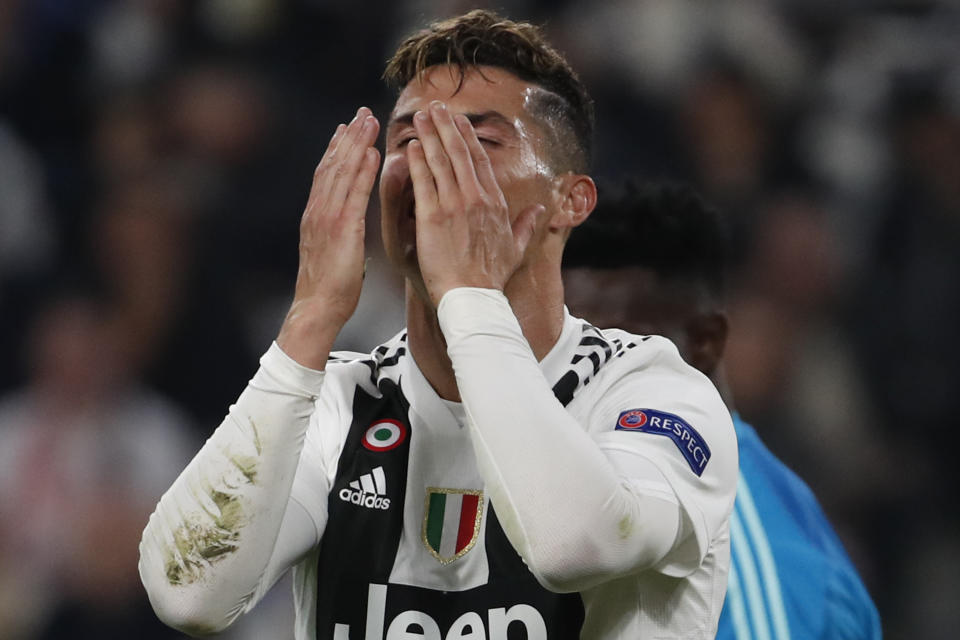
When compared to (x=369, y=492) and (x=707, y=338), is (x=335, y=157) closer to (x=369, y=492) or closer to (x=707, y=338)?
(x=369, y=492)

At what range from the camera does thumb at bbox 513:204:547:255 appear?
2.13m

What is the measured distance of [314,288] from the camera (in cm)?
200

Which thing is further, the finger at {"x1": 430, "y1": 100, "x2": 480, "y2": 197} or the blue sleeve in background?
the blue sleeve in background

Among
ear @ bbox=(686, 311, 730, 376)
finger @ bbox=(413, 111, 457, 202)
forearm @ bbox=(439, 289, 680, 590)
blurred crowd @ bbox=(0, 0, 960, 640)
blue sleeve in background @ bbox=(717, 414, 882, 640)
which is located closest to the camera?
forearm @ bbox=(439, 289, 680, 590)

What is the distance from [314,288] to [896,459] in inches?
143

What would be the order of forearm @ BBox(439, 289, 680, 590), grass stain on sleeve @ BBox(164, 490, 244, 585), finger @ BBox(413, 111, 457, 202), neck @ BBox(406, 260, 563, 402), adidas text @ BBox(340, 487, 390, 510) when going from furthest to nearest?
neck @ BBox(406, 260, 563, 402)
adidas text @ BBox(340, 487, 390, 510)
finger @ BBox(413, 111, 457, 202)
grass stain on sleeve @ BBox(164, 490, 244, 585)
forearm @ BBox(439, 289, 680, 590)

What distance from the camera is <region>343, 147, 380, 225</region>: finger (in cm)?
203

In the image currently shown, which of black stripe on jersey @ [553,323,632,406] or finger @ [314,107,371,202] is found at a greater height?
finger @ [314,107,371,202]

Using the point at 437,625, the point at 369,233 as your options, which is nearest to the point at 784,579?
the point at 437,625

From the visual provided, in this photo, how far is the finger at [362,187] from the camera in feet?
6.66

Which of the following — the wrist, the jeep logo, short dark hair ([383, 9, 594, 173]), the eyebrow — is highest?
short dark hair ([383, 9, 594, 173])

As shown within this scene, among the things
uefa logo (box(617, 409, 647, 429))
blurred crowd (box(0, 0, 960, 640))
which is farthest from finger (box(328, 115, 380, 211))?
blurred crowd (box(0, 0, 960, 640))

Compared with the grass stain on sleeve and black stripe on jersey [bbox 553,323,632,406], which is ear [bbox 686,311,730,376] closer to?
black stripe on jersey [bbox 553,323,632,406]

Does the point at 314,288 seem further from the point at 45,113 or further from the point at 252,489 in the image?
the point at 45,113
